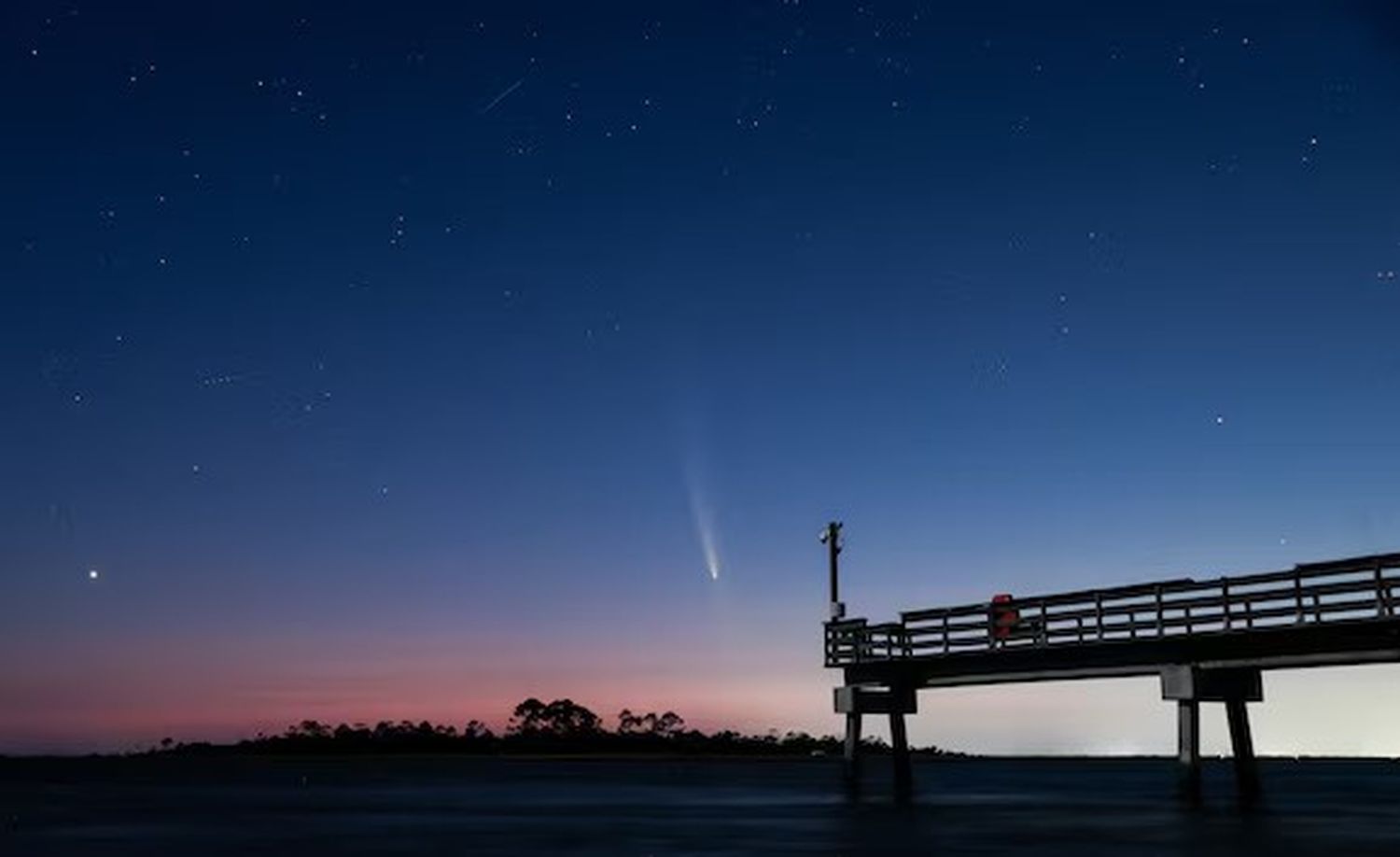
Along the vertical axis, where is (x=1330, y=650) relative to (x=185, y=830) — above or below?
above

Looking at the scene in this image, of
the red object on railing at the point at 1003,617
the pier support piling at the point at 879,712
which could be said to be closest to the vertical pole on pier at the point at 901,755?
the pier support piling at the point at 879,712

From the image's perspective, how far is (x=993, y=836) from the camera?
28422mm

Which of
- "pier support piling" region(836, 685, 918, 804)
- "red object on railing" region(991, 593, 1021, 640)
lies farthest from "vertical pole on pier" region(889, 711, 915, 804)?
"red object on railing" region(991, 593, 1021, 640)

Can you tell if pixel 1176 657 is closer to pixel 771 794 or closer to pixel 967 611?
pixel 967 611

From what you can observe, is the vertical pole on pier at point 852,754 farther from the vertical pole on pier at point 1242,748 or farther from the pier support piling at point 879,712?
the vertical pole on pier at point 1242,748

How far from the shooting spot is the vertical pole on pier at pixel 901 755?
139 feet

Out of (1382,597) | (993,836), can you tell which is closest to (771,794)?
(993,836)

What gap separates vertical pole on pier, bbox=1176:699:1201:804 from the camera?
33312mm

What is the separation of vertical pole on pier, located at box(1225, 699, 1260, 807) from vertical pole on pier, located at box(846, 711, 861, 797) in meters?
11.2

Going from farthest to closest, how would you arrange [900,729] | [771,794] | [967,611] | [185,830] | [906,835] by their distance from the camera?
[771,794] < [900,729] < [967,611] < [185,830] < [906,835]

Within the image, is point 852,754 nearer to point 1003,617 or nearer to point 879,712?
point 879,712

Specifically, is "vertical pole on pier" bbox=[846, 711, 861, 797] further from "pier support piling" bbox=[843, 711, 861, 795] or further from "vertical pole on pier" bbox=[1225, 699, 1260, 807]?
"vertical pole on pier" bbox=[1225, 699, 1260, 807]

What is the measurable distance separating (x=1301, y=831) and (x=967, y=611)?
404 inches

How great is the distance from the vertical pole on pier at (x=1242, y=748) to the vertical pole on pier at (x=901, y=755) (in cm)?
851
